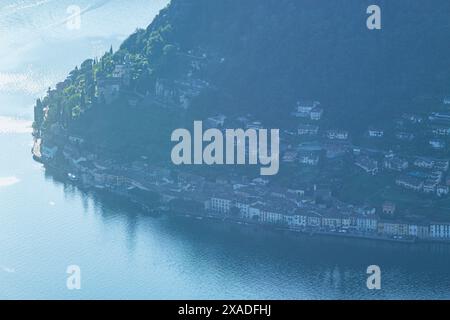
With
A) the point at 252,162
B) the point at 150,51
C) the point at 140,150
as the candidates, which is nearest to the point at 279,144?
the point at 252,162

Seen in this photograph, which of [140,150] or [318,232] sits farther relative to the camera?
[140,150]

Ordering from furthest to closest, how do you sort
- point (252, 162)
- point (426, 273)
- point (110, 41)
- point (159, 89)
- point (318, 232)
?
point (110, 41) < point (159, 89) < point (252, 162) < point (318, 232) < point (426, 273)

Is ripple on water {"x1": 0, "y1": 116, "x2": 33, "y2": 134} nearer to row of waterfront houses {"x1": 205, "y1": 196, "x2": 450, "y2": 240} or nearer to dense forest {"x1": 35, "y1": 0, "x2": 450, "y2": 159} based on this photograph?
dense forest {"x1": 35, "y1": 0, "x2": 450, "y2": 159}

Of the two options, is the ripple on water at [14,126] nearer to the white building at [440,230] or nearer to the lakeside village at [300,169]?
the lakeside village at [300,169]

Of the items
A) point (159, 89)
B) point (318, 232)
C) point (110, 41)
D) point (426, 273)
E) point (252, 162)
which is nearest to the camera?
point (426, 273)

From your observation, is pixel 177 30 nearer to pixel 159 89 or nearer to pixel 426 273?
pixel 159 89

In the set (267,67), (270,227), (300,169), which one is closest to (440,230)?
(270,227)

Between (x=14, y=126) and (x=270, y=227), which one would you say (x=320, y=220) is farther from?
(x=14, y=126)

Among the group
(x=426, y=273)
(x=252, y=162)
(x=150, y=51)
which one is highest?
(x=150, y=51)
